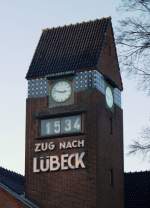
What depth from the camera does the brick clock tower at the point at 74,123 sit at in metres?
41.3

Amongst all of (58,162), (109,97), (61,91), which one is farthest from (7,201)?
(109,97)

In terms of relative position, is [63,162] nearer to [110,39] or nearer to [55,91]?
[55,91]

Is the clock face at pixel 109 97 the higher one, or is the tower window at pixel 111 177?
the clock face at pixel 109 97

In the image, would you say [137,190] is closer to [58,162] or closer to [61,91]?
[58,162]

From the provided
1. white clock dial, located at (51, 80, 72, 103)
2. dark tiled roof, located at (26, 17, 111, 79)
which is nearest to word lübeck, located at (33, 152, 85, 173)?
white clock dial, located at (51, 80, 72, 103)

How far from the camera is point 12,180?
152 ft

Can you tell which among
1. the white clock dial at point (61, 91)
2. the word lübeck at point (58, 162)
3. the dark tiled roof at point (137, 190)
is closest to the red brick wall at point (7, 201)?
the word lübeck at point (58, 162)

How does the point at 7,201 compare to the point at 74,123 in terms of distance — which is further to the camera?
the point at 74,123

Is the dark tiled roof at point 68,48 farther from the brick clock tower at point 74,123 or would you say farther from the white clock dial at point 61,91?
the white clock dial at point 61,91

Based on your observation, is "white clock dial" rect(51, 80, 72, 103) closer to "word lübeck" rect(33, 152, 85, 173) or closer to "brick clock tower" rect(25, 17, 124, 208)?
"brick clock tower" rect(25, 17, 124, 208)

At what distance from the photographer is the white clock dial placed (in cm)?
4278

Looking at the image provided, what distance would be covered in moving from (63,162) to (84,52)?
287 inches

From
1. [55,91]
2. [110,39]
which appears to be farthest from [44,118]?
[110,39]

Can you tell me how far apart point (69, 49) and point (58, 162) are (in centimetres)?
765
